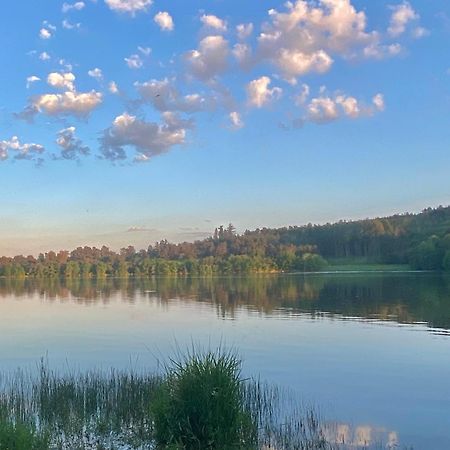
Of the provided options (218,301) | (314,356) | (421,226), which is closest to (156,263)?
(421,226)

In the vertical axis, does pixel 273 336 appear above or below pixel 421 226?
below

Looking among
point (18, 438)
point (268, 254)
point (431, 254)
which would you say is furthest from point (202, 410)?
point (268, 254)

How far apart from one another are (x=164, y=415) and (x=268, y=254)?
16814 centimetres

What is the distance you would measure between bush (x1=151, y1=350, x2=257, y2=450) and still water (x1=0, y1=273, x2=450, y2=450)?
3.57 m

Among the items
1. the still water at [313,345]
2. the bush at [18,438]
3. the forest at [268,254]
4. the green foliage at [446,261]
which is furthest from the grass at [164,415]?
the forest at [268,254]

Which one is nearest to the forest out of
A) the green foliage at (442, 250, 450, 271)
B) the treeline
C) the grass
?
the treeline

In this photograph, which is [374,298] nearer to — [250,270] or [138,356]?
[138,356]

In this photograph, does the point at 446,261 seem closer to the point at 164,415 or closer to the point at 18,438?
the point at 164,415

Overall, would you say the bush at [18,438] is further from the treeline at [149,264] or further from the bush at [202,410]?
the treeline at [149,264]

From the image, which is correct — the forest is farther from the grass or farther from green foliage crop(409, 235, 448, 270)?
the grass

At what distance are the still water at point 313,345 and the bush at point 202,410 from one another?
11.7 ft

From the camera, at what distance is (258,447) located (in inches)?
467

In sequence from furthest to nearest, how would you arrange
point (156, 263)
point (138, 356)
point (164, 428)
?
point (156, 263)
point (138, 356)
point (164, 428)

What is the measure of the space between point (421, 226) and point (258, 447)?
511 feet
